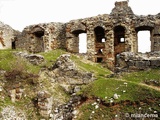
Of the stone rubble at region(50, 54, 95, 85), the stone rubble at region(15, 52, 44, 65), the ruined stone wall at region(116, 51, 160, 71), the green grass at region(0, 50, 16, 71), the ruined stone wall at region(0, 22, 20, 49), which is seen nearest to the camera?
the green grass at region(0, 50, 16, 71)

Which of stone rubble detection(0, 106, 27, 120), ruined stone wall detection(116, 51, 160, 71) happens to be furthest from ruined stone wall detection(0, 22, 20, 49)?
stone rubble detection(0, 106, 27, 120)

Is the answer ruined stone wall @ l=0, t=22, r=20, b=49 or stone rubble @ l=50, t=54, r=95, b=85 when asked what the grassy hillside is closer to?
stone rubble @ l=50, t=54, r=95, b=85

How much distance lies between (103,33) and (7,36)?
9.24 meters

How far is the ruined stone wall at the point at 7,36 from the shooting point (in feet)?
92.7

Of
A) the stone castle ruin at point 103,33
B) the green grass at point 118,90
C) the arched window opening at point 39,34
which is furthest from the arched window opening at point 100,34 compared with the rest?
the green grass at point 118,90

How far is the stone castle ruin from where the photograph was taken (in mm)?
24062

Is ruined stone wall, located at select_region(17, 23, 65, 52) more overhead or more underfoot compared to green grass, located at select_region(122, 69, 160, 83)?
more overhead

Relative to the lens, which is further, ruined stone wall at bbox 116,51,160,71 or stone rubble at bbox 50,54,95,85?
stone rubble at bbox 50,54,95,85

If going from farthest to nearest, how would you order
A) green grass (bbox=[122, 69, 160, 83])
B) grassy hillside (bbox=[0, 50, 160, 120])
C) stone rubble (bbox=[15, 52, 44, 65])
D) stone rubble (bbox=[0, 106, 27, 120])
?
1. stone rubble (bbox=[15, 52, 44, 65])
2. green grass (bbox=[122, 69, 160, 83])
3. stone rubble (bbox=[0, 106, 27, 120])
4. grassy hillside (bbox=[0, 50, 160, 120])

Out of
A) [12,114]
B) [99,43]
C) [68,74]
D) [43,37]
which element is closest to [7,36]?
[43,37]

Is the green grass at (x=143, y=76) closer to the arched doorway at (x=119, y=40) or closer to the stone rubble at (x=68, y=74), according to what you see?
the stone rubble at (x=68, y=74)

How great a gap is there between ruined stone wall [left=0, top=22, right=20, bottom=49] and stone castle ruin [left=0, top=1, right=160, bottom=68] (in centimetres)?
9

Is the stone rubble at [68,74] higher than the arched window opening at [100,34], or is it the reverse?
the arched window opening at [100,34]

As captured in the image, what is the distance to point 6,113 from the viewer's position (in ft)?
45.6
